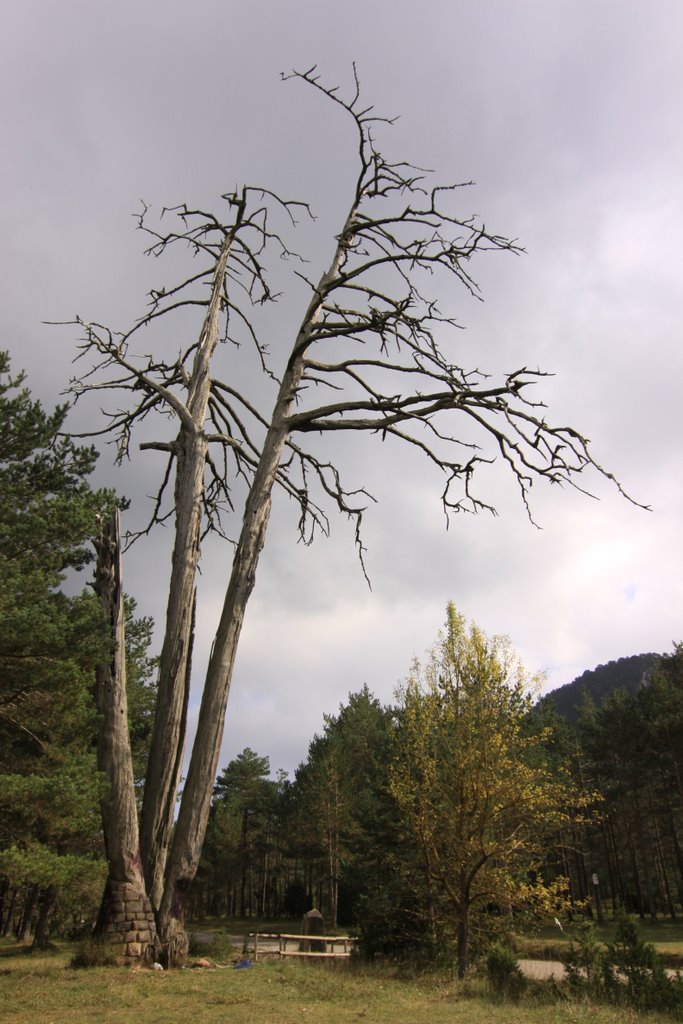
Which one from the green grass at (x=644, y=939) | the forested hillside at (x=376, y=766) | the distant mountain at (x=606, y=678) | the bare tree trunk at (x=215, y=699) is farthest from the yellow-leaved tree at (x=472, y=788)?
the distant mountain at (x=606, y=678)

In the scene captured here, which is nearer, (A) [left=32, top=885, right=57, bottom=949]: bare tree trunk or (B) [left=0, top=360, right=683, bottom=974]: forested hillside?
(B) [left=0, top=360, right=683, bottom=974]: forested hillside

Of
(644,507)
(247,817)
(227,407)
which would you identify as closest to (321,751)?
(247,817)

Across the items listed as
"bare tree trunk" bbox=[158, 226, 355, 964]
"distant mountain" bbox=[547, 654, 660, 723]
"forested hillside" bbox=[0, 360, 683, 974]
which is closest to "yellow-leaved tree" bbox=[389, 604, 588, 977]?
"forested hillside" bbox=[0, 360, 683, 974]

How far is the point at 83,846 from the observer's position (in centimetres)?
2147

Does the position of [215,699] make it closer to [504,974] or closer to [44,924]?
[504,974]

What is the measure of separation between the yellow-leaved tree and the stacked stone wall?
7386 millimetres

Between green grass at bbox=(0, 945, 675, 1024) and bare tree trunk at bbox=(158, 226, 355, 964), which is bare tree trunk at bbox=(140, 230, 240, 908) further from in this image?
green grass at bbox=(0, 945, 675, 1024)

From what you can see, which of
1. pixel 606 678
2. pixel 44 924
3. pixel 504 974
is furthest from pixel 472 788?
pixel 606 678

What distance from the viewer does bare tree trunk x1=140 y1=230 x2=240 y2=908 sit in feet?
24.1

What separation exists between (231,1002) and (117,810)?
8.06ft

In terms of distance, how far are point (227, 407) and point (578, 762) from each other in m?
36.3

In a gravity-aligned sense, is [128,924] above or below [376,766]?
below

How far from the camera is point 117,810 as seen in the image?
717cm

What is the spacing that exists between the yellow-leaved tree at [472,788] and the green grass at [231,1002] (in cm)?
448
